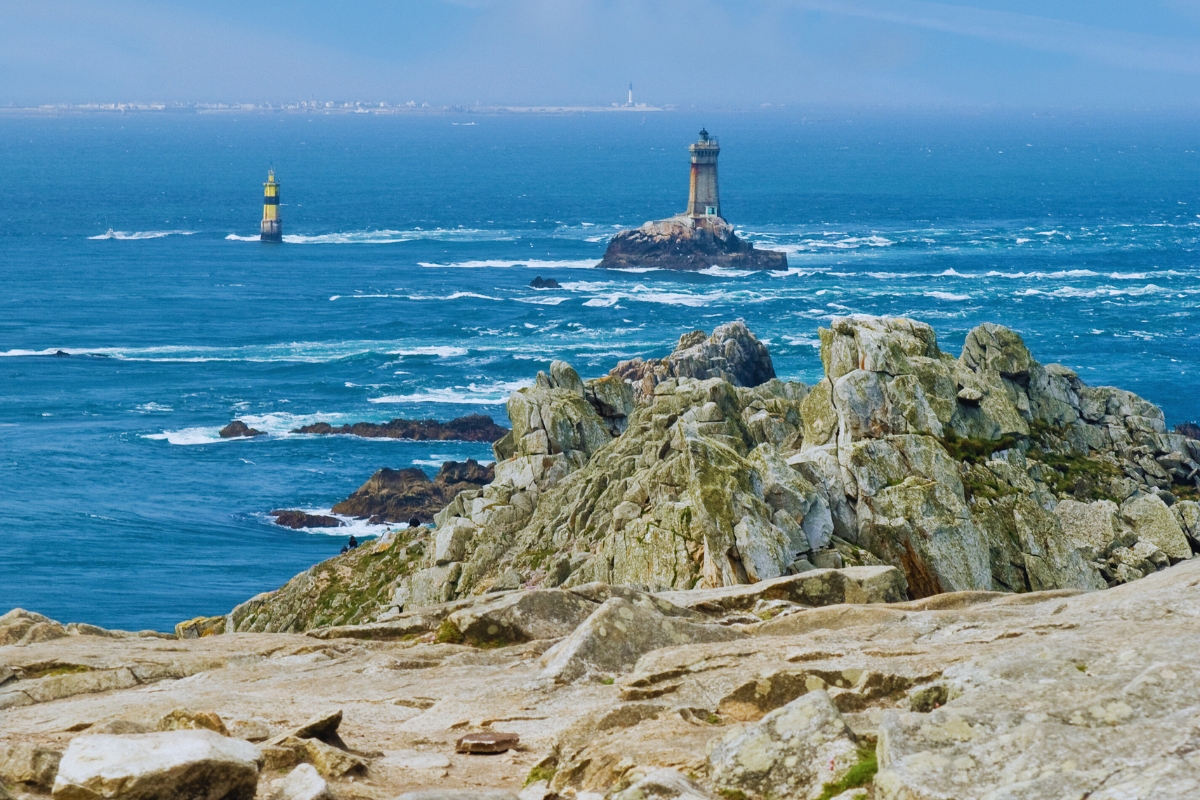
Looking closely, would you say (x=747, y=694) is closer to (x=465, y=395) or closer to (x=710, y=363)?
(x=710, y=363)

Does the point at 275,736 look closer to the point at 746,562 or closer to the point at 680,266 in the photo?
the point at 746,562

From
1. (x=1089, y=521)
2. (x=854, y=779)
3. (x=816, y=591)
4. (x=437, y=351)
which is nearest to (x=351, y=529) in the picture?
(x=1089, y=521)

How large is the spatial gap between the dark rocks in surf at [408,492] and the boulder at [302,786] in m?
68.7

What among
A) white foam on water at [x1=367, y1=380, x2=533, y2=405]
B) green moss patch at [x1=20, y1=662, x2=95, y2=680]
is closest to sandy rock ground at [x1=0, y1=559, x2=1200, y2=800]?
green moss patch at [x1=20, y1=662, x2=95, y2=680]

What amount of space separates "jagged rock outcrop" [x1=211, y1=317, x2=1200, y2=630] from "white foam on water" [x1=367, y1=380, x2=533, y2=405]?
57638mm

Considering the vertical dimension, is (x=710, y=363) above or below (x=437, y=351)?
above

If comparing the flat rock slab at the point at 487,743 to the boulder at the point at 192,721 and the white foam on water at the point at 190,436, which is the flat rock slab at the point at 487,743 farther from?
the white foam on water at the point at 190,436

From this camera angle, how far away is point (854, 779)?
49.8 feet

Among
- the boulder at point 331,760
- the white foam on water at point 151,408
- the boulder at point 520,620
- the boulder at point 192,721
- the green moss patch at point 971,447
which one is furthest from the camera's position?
the white foam on water at point 151,408

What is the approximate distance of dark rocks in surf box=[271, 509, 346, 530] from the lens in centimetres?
8688

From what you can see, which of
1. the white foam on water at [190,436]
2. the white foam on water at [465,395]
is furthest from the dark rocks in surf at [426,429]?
the white foam on water at [465,395]

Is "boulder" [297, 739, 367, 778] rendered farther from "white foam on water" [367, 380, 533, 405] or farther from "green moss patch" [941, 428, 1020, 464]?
"white foam on water" [367, 380, 533, 405]

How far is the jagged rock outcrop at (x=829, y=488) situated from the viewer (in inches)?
1469

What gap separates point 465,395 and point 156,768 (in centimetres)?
10456
